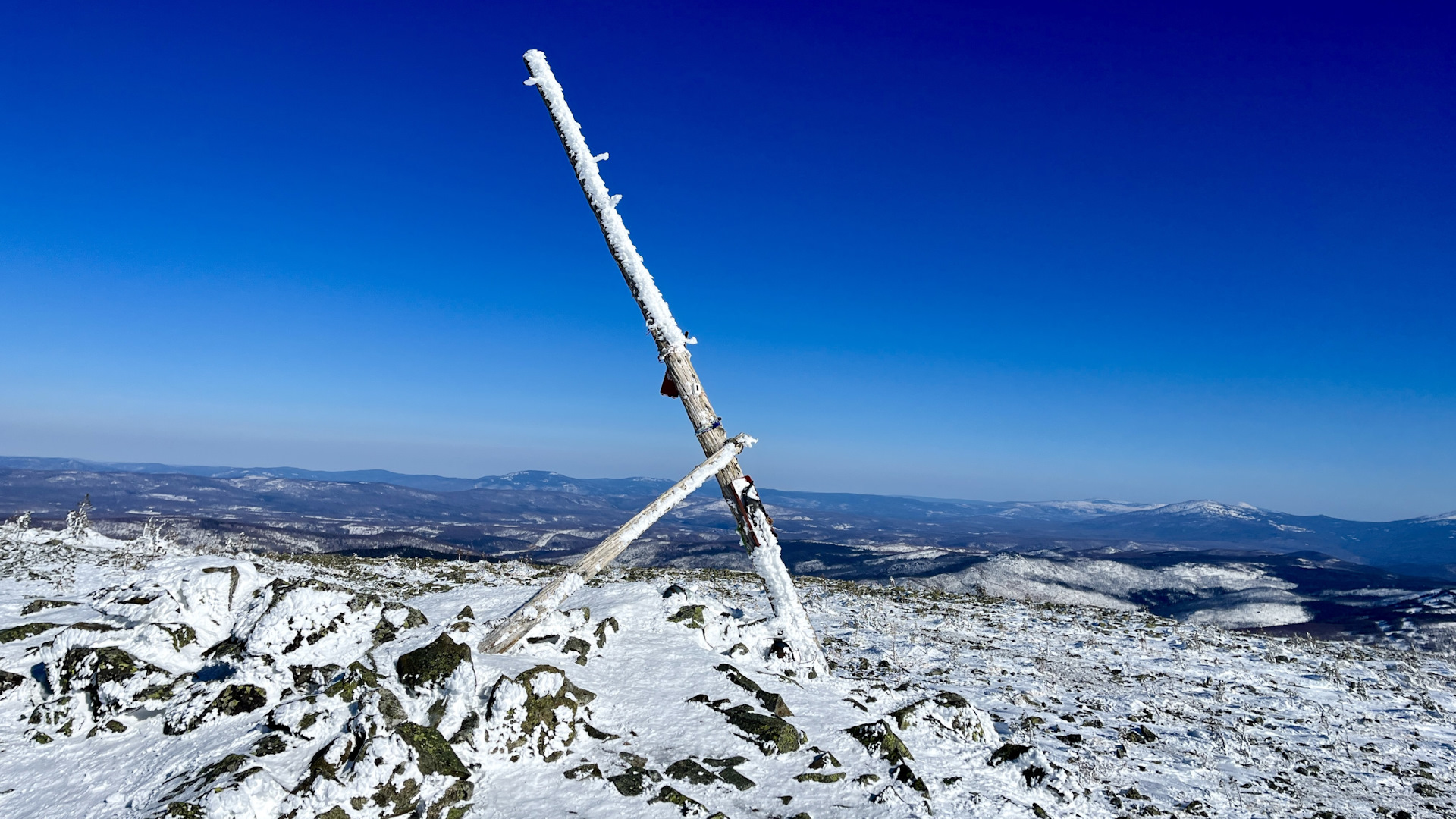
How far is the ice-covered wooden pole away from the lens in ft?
33.6

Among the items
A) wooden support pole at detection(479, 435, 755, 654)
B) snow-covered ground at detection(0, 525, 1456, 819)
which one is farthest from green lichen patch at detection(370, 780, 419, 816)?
wooden support pole at detection(479, 435, 755, 654)

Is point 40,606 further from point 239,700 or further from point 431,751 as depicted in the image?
point 431,751

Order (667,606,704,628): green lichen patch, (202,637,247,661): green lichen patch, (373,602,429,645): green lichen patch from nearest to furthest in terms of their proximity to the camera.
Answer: (202,637,247,661): green lichen patch → (373,602,429,645): green lichen patch → (667,606,704,628): green lichen patch

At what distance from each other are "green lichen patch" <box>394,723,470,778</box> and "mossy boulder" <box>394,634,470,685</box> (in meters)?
0.91

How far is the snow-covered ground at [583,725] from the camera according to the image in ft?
22.3

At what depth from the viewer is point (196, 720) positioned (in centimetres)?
757

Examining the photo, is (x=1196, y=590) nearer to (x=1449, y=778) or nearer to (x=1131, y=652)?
(x=1131, y=652)

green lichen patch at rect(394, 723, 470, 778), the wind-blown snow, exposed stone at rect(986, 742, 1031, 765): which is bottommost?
the wind-blown snow

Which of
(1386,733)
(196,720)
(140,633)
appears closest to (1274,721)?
(1386,733)

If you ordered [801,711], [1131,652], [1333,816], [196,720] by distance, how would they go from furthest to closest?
[1131,652], [801,711], [1333,816], [196,720]

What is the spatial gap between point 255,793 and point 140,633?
438 cm

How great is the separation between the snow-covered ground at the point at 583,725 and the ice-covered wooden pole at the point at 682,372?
3.12 ft

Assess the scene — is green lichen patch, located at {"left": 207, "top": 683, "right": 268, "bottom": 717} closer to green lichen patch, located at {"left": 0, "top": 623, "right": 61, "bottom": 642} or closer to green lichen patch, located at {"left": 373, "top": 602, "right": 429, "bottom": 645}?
green lichen patch, located at {"left": 373, "top": 602, "right": 429, "bottom": 645}

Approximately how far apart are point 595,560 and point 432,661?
275 cm
